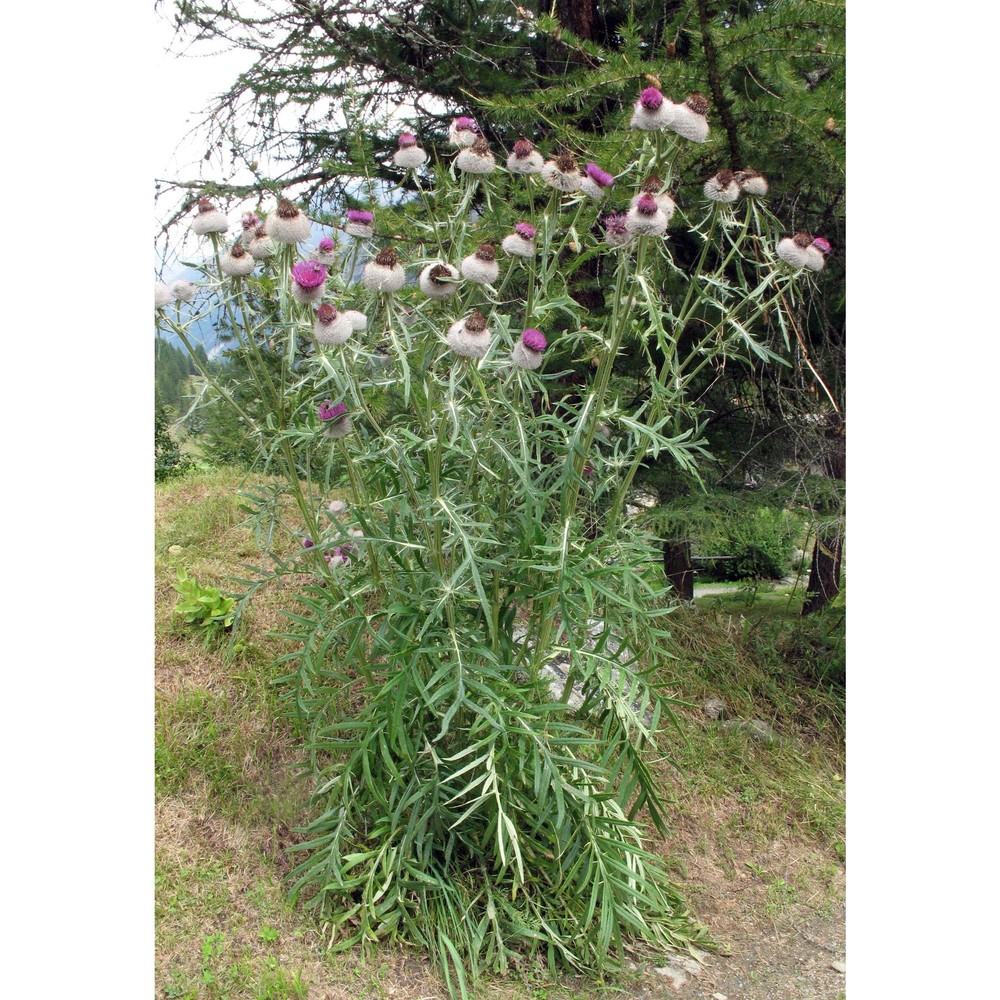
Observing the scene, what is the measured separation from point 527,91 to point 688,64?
44.0 inches

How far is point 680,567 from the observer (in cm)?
427

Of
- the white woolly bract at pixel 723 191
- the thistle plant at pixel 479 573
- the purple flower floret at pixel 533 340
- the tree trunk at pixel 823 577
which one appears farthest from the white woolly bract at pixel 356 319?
the tree trunk at pixel 823 577

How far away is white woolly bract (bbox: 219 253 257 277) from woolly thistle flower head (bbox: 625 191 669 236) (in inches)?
34.0

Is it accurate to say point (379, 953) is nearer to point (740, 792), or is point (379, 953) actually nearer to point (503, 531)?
point (503, 531)

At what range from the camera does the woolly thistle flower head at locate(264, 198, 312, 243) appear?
176 centimetres

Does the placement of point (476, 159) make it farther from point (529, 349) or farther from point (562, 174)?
point (529, 349)

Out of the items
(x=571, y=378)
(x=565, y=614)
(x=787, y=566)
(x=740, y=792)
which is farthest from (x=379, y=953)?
(x=787, y=566)

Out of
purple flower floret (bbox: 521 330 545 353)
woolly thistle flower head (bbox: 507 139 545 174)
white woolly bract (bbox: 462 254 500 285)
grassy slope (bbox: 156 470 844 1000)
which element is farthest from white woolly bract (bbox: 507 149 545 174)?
grassy slope (bbox: 156 470 844 1000)

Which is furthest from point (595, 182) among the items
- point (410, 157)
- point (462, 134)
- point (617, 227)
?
point (410, 157)

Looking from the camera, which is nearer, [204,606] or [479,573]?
[479,573]

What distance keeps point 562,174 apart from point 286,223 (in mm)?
591

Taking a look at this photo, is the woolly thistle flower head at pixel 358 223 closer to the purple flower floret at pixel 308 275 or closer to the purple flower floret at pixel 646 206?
the purple flower floret at pixel 308 275

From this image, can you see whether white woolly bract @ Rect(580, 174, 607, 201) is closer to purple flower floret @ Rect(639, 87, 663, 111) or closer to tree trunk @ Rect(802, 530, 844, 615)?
purple flower floret @ Rect(639, 87, 663, 111)

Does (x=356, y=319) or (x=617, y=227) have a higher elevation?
(x=617, y=227)
